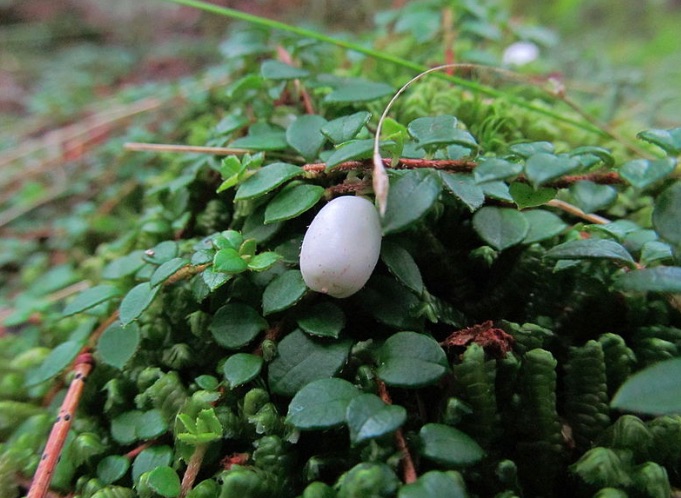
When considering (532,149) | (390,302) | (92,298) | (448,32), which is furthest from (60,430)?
(448,32)

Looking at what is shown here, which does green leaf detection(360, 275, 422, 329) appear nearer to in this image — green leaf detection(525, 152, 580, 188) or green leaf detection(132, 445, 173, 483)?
green leaf detection(525, 152, 580, 188)

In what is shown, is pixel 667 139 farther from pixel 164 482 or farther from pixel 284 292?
pixel 164 482

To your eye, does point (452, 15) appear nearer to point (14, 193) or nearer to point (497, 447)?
point (497, 447)

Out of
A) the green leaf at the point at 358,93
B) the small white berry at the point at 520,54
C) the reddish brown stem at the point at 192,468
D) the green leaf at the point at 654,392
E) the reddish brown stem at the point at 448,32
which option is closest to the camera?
the green leaf at the point at 654,392

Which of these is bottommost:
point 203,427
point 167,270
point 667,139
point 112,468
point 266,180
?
point 112,468

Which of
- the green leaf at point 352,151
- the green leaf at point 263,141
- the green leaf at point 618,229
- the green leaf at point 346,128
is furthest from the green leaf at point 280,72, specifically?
the green leaf at point 618,229

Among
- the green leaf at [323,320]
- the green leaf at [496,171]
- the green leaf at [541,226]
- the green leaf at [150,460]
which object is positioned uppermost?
the green leaf at [496,171]

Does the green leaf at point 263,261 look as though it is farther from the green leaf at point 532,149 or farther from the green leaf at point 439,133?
the green leaf at point 532,149
